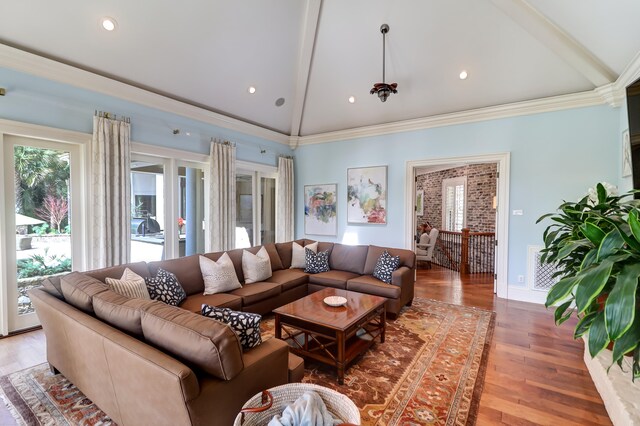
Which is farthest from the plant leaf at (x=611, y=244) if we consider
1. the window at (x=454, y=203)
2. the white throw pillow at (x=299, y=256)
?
the window at (x=454, y=203)

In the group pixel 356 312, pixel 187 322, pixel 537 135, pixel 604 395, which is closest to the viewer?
pixel 187 322

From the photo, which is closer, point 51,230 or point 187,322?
point 187,322

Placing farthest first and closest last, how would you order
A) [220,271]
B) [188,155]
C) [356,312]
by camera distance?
1. [188,155]
2. [220,271]
3. [356,312]

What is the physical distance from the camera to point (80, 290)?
6.92 ft

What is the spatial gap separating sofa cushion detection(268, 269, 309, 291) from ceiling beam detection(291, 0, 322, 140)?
3341 mm

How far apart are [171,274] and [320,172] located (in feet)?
13.6

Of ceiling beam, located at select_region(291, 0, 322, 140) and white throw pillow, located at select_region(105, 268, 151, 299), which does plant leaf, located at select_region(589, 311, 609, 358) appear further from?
ceiling beam, located at select_region(291, 0, 322, 140)

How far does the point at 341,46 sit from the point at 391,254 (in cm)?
326

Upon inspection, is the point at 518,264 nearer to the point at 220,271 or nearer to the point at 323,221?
the point at 323,221

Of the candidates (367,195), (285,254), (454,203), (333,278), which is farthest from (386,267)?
(454,203)

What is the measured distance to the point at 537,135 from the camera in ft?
14.7

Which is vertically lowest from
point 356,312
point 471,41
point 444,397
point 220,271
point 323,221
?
point 444,397

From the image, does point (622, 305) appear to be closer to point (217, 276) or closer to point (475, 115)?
point (217, 276)

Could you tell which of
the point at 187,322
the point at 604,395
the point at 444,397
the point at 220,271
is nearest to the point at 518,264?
the point at 604,395
